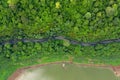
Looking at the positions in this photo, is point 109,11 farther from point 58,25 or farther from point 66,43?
point 66,43

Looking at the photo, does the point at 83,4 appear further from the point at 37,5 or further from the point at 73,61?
the point at 73,61

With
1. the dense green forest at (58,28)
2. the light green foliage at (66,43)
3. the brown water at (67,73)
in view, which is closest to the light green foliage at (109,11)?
the dense green forest at (58,28)

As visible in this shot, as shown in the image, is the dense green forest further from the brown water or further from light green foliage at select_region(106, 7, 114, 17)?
the brown water

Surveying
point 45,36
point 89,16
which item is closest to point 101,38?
point 89,16

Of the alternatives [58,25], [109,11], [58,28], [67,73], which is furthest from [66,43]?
[109,11]

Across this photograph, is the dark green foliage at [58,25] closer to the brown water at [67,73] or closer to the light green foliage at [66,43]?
the light green foliage at [66,43]
